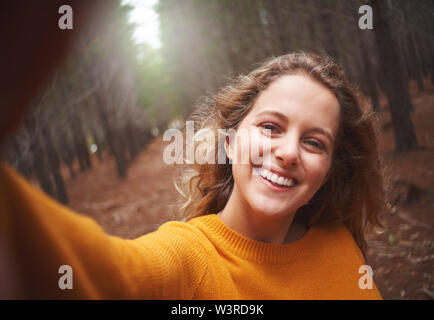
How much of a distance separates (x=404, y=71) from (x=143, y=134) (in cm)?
1914

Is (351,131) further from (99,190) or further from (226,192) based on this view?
(99,190)

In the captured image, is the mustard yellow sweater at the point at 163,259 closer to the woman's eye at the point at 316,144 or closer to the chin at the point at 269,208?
the chin at the point at 269,208

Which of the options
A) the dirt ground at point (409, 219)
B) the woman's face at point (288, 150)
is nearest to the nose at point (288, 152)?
the woman's face at point (288, 150)

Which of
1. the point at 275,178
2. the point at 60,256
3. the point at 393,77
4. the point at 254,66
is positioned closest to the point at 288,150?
the point at 275,178

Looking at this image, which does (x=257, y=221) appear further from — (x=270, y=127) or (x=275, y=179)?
(x=270, y=127)

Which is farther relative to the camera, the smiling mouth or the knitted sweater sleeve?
the smiling mouth

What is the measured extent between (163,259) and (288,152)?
1.78ft

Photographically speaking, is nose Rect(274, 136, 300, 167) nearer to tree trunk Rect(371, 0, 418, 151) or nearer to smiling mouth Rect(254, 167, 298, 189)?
smiling mouth Rect(254, 167, 298, 189)

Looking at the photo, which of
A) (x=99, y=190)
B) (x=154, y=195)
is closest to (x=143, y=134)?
(x=99, y=190)

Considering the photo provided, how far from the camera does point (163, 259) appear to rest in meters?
0.62

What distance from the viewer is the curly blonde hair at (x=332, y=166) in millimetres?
1195

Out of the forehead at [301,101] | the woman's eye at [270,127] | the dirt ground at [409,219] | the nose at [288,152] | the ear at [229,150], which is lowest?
the dirt ground at [409,219]

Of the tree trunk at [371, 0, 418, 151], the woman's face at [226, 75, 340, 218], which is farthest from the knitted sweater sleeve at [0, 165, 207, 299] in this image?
the tree trunk at [371, 0, 418, 151]

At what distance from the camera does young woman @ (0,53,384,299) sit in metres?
0.37
